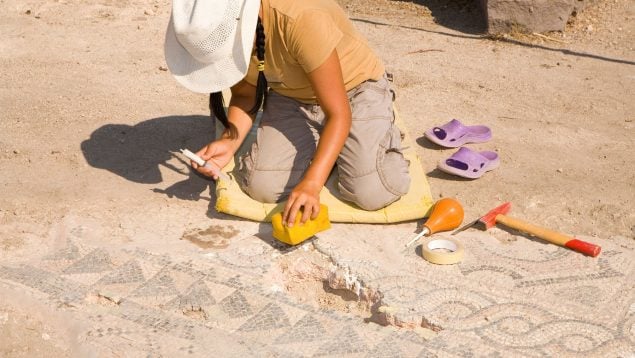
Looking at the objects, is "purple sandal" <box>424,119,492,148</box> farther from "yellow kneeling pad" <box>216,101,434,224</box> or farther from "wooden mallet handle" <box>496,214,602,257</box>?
"wooden mallet handle" <box>496,214,602,257</box>

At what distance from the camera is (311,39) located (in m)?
3.19

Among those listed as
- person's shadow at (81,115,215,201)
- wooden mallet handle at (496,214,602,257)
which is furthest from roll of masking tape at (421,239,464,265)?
person's shadow at (81,115,215,201)

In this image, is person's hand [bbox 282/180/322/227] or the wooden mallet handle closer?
person's hand [bbox 282/180/322/227]

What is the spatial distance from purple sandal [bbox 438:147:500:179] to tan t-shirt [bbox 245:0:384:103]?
0.61 metres

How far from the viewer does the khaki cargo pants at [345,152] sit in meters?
3.57

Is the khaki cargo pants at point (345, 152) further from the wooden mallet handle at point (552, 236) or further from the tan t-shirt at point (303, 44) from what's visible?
the wooden mallet handle at point (552, 236)

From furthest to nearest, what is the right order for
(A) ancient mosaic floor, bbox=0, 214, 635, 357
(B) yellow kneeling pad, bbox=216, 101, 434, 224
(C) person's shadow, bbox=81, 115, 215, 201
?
(C) person's shadow, bbox=81, 115, 215, 201, (B) yellow kneeling pad, bbox=216, 101, 434, 224, (A) ancient mosaic floor, bbox=0, 214, 635, 357

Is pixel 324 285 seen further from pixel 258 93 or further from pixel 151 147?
pixel 151 147

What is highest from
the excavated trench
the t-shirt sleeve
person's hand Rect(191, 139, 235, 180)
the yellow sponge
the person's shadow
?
the t-shirt sleeve

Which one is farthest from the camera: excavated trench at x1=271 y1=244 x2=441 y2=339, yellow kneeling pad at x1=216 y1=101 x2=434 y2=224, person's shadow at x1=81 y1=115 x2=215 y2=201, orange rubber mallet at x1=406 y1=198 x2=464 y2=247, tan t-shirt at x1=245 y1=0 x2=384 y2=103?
person's shadow at x1=81 y1=115 x2=215 y2=201

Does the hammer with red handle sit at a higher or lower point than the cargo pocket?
lower

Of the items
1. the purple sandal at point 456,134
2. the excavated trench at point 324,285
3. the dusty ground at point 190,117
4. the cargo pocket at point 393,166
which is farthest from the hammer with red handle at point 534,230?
the purple sandal at point 456,134

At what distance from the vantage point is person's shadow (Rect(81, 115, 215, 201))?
12.8 feet

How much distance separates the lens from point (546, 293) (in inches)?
121
